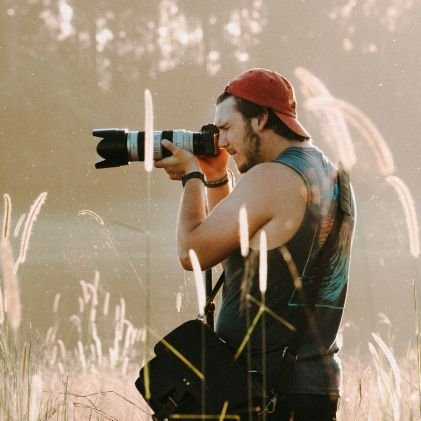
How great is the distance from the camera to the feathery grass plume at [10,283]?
2590 millimetres

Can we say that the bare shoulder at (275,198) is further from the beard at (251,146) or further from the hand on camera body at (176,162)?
the hand on camera body at (176,162)

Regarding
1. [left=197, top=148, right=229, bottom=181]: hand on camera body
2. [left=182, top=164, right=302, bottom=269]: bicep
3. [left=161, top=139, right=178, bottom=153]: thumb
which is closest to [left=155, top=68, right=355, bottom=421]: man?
[left=182, top=164, right=302, bottom=269]: bicep

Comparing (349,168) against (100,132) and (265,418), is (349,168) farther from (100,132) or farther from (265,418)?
(100,132)

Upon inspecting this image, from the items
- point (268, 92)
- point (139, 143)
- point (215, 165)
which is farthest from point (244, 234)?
point (139, 143)

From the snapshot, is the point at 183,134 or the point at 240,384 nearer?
the point at 240,384

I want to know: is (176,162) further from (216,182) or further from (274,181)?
(274,181)

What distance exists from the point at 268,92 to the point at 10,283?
1055 mm

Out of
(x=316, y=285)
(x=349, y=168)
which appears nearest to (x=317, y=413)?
(x=316, y=285)

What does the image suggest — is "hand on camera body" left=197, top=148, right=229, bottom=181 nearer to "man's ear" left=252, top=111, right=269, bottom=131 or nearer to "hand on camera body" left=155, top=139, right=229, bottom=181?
"hand on camera body" left=155, top=139, right=229, bottom=181

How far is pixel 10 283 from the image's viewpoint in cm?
263

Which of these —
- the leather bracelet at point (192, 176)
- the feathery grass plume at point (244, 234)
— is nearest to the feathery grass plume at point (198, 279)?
the feathery grass plume at point (244, 234)

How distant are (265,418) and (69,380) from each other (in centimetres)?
134

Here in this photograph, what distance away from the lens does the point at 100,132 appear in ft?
11.1

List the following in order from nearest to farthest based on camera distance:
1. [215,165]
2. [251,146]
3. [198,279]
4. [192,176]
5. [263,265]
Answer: [263,265] → [198,279] → [251,146] → [192,176] → [215,165]
